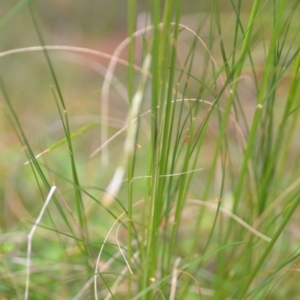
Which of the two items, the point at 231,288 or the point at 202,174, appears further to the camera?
the point at 202,174

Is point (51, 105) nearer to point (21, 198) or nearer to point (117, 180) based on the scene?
point (21, 198)

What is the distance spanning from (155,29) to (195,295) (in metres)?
0.52

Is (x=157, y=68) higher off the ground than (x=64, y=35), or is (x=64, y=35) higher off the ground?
(x=157, y=68)

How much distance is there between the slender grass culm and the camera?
1.73 ft

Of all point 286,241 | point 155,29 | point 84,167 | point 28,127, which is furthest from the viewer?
point 28,127

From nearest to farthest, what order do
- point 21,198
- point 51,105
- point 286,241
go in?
point 286,241 → point 21,198 → point 51,105

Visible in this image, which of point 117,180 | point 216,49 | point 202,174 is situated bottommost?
point 202,174

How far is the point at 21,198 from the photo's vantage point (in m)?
1.12

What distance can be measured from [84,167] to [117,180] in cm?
89

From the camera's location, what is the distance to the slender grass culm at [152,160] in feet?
1.73

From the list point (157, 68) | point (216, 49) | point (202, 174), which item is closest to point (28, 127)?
point (202, 174)

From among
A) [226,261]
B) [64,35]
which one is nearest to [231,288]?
[226,261]

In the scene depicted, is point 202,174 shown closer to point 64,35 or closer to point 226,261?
point 226,261

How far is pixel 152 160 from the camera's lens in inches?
20.1
